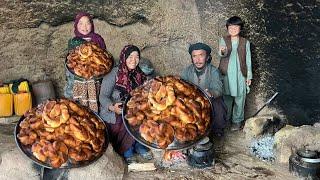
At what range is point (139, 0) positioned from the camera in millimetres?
7297

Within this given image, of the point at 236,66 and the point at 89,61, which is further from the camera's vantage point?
the point at 236,66

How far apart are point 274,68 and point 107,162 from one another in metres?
2.55

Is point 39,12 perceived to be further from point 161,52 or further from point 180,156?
point 180,156

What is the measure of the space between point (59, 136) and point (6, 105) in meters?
2.73

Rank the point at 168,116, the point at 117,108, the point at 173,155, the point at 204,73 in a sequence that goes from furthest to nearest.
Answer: the point at 204,73 < the point at 173,155 < the point at 117,108 < the point at 168,116

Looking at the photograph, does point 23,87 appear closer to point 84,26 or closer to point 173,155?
point 84,26

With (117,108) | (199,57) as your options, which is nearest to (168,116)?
(117,108)

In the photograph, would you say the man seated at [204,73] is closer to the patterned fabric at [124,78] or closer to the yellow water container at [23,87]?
the patterned fabric at [124,78]

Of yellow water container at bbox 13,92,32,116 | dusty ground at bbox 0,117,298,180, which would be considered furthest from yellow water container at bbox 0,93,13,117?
dusty ground at bbox 0,117,298,180

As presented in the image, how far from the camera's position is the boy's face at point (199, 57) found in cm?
595

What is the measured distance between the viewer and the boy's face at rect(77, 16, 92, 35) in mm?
6227

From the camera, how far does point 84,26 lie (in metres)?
6.25

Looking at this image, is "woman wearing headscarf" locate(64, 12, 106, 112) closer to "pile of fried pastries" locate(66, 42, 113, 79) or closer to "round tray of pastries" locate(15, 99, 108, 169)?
"pile of fried pastries" locate(66, 42, 113, 79)

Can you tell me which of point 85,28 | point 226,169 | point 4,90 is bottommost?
point 226,169
